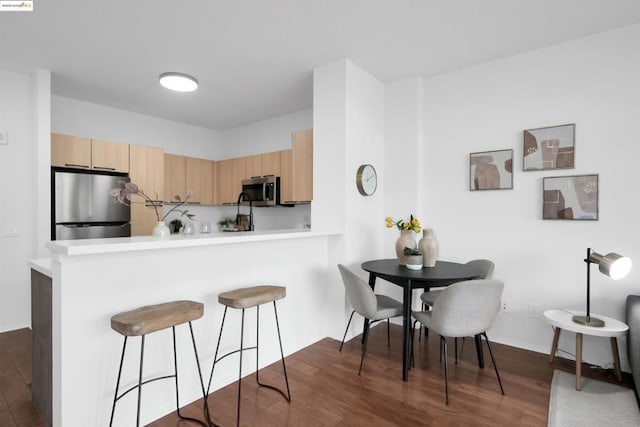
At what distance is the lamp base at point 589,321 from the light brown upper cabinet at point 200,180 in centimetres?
491

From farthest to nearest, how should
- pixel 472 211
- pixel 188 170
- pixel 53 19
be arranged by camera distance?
1. pixel 188 170
2. pixel 472 211
3. pixel 53 19

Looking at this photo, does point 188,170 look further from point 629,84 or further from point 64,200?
point 629,84

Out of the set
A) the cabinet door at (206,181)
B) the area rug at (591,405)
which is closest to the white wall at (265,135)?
the cabinet door at (206,181)

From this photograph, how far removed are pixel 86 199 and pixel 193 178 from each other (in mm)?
1691

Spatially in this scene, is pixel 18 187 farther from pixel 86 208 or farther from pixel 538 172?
pixel 538 172

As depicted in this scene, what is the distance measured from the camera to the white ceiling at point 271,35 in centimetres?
234

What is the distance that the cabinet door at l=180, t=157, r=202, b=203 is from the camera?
521cm

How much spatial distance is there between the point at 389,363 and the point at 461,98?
8.76ft

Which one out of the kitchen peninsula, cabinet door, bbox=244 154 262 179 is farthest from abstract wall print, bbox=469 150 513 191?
cabinet door, bbox=244 154 262 179

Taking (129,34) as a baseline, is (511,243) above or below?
below

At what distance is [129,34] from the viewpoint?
2.67 m

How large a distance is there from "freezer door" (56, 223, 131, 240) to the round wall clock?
118 inches

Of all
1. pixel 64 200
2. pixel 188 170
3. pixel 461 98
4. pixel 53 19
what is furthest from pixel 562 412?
pixel 188 170

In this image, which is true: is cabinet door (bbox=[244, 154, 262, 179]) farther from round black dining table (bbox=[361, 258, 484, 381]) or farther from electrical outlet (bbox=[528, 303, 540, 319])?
electrical outlet (bbox=[528, 303, 540, 319])
